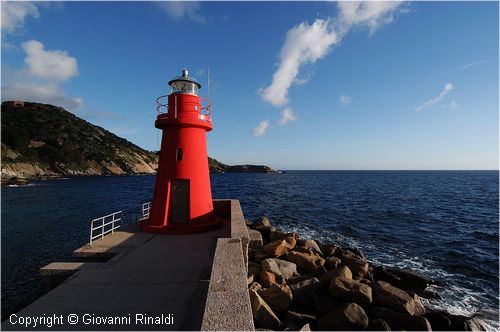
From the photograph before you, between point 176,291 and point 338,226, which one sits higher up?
point 176,291

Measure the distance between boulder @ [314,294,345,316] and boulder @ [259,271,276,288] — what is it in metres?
1.27

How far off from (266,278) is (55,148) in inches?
3600

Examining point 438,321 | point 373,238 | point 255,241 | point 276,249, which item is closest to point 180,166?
point 255,241

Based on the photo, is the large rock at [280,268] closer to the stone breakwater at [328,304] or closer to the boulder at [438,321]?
the stone breakwater at [328,304]

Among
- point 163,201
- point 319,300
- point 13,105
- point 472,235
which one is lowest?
point 472,235

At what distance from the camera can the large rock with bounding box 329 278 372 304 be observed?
25.5 ft

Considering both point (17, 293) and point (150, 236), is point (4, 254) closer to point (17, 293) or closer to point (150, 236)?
point (17, 293)

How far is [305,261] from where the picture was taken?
33.3ft

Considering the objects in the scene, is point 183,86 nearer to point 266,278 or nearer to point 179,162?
point 179,162

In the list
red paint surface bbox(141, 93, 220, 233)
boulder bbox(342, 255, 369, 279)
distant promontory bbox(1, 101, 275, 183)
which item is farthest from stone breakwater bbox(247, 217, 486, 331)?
distant promontory bbox(1, 101, 275, 183)

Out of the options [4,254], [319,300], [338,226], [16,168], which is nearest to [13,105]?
[16,168]

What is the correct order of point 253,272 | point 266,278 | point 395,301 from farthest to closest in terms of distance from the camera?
point 253,272 < point 266,278 < point 395,301

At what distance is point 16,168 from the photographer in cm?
6594

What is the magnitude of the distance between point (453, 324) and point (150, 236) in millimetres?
9692
